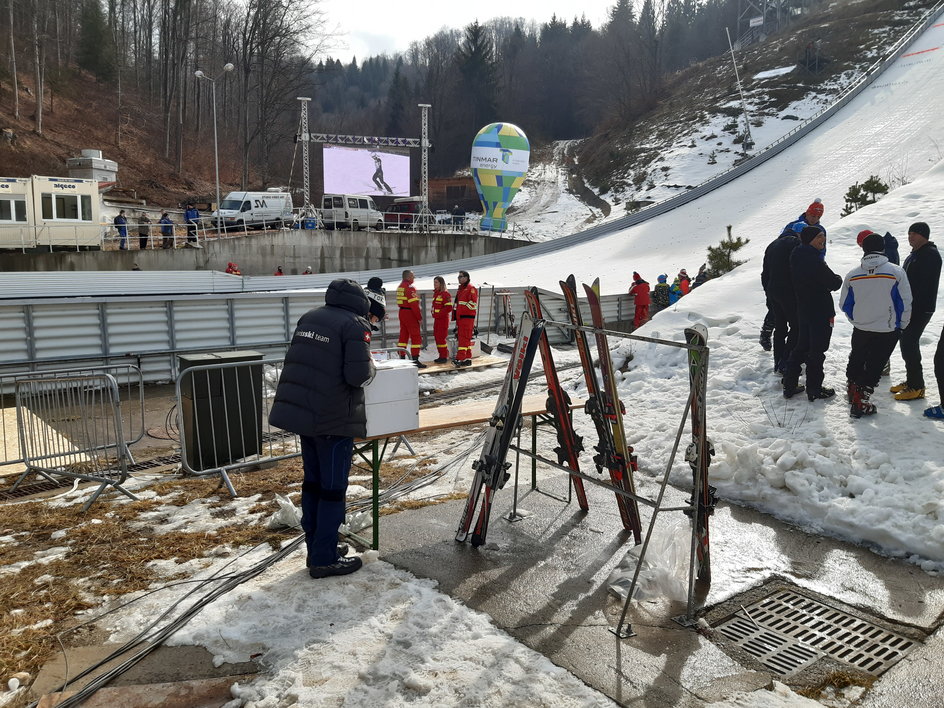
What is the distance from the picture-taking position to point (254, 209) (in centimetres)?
3397

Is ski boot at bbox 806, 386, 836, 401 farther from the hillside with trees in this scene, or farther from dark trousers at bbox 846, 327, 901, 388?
the hillside with trees

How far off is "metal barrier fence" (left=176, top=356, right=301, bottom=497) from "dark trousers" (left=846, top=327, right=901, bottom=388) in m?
5.88

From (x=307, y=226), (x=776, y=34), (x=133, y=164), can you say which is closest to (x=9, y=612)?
(x=307, y=226)

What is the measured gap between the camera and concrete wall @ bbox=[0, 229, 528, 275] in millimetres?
25188

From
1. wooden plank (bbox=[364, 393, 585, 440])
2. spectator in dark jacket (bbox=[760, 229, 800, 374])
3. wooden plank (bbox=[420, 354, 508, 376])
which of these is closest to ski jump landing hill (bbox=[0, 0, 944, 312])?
wooden plank (bbox=[420, 354, 508, 376])

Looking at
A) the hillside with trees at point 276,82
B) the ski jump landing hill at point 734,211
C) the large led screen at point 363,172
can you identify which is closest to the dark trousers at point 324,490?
the ski jump landing hill at point 734,211

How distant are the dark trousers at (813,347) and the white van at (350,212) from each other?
29426 mm

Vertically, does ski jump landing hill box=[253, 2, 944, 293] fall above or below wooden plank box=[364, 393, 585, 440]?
above

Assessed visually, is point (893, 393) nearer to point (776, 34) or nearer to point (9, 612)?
point (9, 612)

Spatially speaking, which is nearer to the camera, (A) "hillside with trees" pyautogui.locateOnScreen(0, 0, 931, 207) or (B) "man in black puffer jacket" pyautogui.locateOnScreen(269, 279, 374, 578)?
(B) "man in black puffer jacket" pyautogui.locateOnScreen(269, 279, 374, 578)

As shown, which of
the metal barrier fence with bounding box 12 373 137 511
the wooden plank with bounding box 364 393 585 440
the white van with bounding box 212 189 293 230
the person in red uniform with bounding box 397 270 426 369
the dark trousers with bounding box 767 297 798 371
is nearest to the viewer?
the wooden plank with bounding box 364 393 585 440

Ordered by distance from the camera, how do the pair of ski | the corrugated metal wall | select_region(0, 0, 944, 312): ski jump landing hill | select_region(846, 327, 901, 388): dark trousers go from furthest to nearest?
select_region(0, 0, 944, 312): ski jump landing hill < the corrugated metal wall < select_region(846, 327, 901, 388): dark trousers < the pair of ski

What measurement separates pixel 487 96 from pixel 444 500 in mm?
72078

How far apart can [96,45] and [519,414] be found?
5908cm
